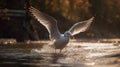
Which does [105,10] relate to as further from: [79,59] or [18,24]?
[79,59]

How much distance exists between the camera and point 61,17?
50.8 meters

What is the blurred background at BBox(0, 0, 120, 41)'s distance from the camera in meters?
39.2

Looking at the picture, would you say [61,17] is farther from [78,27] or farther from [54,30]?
[54,30]

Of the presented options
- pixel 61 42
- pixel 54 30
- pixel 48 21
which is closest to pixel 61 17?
pixel 54 30

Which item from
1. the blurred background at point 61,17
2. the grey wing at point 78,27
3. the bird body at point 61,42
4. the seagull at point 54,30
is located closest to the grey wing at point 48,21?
the seagull at point 54,30

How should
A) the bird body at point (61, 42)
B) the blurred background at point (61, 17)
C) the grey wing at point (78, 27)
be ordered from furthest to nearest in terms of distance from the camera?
the blurred background at point (61, 17)
the grey wing at point (78, 27)
the bird body at point (61, 42)

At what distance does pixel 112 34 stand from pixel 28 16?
16107 millimetres

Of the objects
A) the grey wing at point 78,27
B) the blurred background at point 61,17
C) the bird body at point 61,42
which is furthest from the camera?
the blurred background at point 61,17

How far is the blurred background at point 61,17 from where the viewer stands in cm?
3916

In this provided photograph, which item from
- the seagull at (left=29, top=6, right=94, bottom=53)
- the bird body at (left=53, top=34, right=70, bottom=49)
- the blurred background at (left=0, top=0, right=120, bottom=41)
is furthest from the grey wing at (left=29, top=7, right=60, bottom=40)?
the blurred background at (left=0, top=0, right=120, bottom=41)

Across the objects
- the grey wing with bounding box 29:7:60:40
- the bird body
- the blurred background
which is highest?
the grey wing with bounding box 29:7:60:40

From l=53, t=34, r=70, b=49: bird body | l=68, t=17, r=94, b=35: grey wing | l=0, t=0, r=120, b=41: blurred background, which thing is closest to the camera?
l=53, t=34, r=70, b=49: bird body

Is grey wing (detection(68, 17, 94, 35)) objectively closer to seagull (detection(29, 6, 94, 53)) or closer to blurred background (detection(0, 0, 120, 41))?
seagull (detection(29, 6, 94, 53))

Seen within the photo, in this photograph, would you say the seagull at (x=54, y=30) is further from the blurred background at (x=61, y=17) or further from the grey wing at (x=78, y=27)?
the blurred background at (x=61, y=17)
